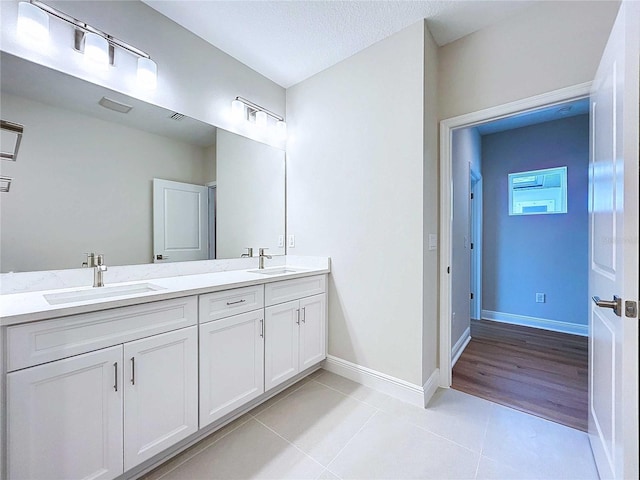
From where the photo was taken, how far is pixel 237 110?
90.4 inches

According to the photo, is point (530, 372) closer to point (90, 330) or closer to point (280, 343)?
point (280, 343)

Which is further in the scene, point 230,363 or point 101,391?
point 230,363

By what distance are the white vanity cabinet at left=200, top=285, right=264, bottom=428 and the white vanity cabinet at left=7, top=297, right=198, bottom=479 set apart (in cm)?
6

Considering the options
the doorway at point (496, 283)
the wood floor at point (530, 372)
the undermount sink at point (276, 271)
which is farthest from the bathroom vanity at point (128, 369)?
the wood floor at point (530, 372)

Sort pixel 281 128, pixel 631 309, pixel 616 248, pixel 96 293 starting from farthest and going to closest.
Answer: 1. pixel 281 128
2. pixel 96 293
3. pixel 616 248
4. pixel 631 309

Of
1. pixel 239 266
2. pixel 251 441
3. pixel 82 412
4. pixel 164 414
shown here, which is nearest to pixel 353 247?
pixel 239 266

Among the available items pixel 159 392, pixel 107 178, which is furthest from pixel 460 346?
pixel 107 178

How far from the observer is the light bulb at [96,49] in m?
1.50

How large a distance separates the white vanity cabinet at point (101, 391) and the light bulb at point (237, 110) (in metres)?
1.61

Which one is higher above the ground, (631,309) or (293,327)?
(631,309)

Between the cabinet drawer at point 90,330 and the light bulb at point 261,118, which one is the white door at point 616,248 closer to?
the cabinet drawer at point 90,330

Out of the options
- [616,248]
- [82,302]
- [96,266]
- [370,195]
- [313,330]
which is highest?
[370,195]

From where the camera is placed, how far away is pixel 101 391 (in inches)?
44.7

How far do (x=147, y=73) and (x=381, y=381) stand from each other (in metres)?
2.61
